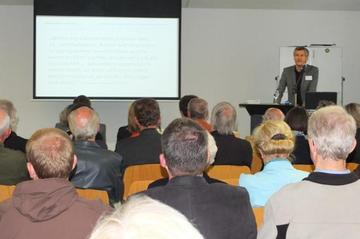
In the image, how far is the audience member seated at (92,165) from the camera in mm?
3875

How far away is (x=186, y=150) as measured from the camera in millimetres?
2506

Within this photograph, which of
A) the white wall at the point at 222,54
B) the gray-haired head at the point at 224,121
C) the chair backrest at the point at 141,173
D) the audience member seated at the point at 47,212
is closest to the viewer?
the audience member seated at the point at 47,212

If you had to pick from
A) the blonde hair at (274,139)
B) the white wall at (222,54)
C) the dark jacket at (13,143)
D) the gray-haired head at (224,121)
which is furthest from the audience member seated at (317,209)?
the white wall at (222,54)

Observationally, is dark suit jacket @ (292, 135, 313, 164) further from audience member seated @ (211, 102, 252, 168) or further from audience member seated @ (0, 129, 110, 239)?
audience member seated @ (0, 129, 110, 239)

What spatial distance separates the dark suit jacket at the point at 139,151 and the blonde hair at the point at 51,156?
1.86 metres

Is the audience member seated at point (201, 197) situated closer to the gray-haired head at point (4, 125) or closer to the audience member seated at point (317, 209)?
the audience member seated at point (317, 209)

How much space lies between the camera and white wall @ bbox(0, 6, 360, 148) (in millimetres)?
9438

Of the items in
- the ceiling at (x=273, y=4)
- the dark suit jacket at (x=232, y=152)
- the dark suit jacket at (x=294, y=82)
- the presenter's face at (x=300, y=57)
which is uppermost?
the ceiling at (x=273, y=4)

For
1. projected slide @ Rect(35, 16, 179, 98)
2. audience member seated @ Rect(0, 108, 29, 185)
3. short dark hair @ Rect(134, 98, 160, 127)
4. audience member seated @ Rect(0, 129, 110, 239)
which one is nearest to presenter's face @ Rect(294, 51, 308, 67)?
projected slide @ Rect(35, 16, 179, 98)

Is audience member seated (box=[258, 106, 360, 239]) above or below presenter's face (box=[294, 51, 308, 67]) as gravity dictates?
below

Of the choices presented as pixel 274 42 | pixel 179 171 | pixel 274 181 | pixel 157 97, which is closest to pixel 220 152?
pixel 274 181

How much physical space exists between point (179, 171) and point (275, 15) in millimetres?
7878

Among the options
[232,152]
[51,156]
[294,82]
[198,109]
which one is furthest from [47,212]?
[294,82]

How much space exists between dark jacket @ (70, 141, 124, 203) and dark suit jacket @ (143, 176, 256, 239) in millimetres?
1651
